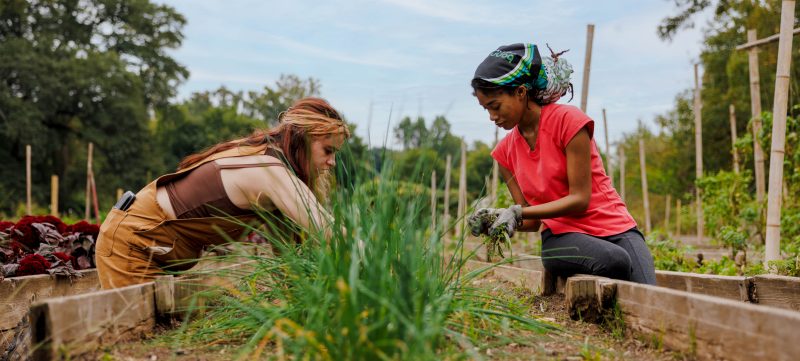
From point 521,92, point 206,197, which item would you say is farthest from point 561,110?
point 206,197

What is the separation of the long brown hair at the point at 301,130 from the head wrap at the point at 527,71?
1.97ft

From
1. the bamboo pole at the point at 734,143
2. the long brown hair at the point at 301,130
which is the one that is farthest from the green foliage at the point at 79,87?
the long brown hair at the point at 301,130

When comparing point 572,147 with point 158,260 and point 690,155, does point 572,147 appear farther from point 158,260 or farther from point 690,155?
point 690,155

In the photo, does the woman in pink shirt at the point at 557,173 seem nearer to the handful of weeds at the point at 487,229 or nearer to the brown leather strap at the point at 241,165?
the handful of weeds at the point at 487,229

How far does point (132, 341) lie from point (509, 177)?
5.84 feet

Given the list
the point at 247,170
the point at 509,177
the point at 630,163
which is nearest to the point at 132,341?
the point at 247,170

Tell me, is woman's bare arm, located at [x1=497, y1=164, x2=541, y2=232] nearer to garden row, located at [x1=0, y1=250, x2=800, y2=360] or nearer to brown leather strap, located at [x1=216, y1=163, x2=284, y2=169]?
garden row, located at [x1=0, y1=250, x2=800, y2=360]

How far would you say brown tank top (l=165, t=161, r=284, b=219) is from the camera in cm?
250

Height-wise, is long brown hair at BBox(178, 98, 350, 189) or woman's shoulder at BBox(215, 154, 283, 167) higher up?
long brown hair at BBox(178, 98, 350, 189)

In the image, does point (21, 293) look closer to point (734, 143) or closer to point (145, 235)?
point (145, 235)

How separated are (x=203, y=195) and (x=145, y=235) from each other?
0.31 m

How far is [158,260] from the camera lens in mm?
2723

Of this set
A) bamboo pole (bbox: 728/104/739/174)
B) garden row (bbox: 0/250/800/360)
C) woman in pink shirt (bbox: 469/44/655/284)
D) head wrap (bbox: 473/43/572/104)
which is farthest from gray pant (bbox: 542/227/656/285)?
bamboo pole (bbox: 728/104/739/174)

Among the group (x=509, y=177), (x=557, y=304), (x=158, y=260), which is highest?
(x=509, y=177)
